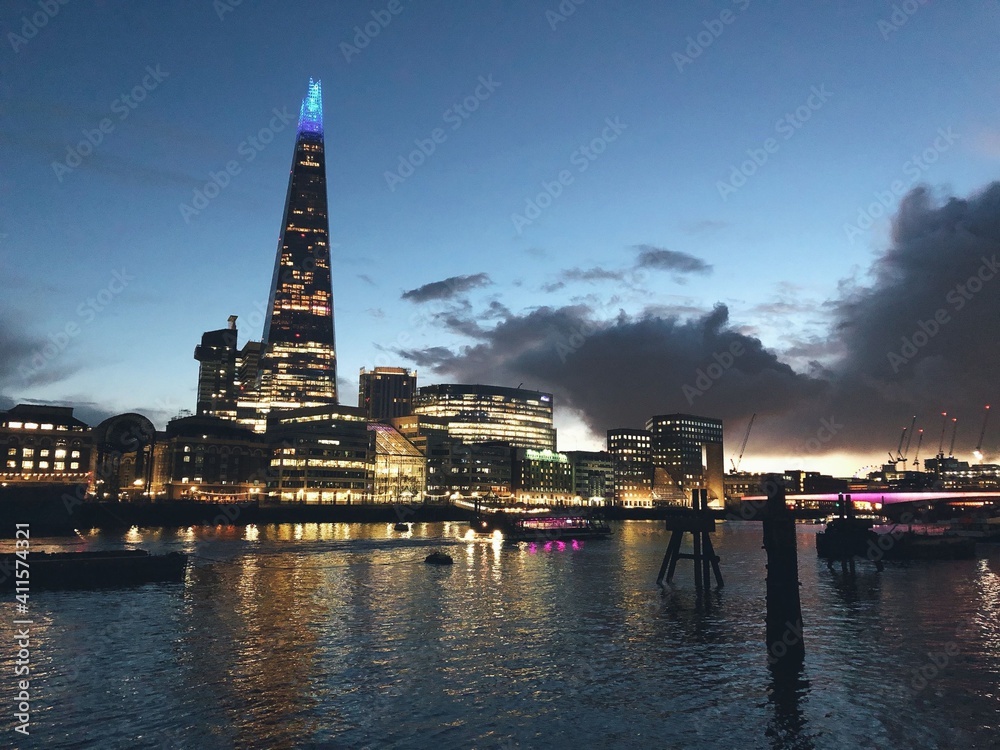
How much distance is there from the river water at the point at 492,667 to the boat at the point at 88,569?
3.45 meters

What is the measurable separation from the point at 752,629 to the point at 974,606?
25.8 meters

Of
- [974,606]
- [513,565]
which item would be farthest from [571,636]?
[513,565]

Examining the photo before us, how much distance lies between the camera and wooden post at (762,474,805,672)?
129 ft

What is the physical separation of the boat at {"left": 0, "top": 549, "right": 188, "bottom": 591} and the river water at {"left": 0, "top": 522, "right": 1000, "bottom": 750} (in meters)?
3.45

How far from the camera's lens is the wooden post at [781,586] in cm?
3944

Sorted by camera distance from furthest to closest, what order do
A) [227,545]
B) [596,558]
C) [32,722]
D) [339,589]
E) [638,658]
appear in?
[227,545] < [596,558] < [339,589] < [638,658] < [32,722]

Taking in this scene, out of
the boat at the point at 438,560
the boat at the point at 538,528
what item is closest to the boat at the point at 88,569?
the boat at the point at 438,560

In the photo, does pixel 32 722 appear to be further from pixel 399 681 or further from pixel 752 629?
pixel 752 629

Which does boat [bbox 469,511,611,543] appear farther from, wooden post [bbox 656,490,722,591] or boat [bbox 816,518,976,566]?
wooden post [bbox 656,490,722,591]

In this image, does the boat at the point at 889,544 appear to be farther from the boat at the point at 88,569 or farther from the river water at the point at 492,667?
the boat at the point at 88,569

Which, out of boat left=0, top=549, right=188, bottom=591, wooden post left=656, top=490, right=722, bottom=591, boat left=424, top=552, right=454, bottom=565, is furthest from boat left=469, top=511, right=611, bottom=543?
boat left=0, top=549, right=188, bottom=591

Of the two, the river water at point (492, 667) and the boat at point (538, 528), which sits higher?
the river water at point (492, 667)

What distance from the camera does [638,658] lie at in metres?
40.8

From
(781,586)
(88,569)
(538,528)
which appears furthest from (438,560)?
(538,528)
